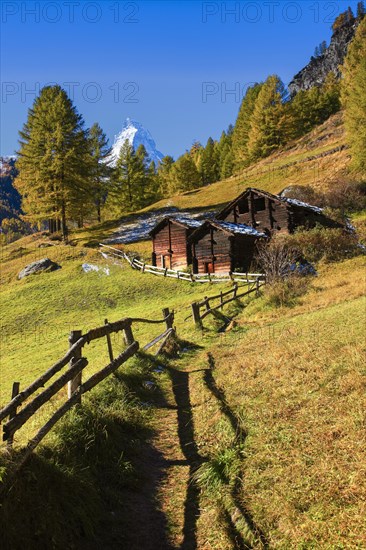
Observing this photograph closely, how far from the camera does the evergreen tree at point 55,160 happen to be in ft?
145

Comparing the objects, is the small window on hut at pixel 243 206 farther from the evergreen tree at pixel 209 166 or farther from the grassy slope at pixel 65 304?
the evergreen tree at pixel 209 166

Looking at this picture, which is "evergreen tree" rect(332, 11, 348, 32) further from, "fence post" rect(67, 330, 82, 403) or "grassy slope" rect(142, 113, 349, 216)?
"fence post" rect(67, 330, 82, 403)

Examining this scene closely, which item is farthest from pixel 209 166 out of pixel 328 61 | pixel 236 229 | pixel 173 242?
pixel 328 61

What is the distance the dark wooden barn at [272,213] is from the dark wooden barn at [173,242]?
5.54 meters

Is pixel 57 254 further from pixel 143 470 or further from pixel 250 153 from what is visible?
pixel 250 153

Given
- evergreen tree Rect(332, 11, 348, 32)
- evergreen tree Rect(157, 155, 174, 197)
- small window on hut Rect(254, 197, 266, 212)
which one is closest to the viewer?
small window on hut Rect(254, 197, 266, 212)

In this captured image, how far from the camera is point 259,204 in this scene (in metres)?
41.2

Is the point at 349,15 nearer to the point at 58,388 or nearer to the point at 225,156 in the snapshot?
the point at 225,156

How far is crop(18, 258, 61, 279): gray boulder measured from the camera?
3806 cm

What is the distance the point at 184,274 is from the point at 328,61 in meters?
129

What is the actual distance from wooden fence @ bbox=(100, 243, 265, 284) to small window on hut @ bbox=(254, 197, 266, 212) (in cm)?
1106

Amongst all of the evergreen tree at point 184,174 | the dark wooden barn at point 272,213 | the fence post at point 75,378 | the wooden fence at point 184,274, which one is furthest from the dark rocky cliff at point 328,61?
the fence post at point 75,378

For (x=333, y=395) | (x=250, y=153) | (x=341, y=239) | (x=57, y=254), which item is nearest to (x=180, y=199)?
(x=250, y=153)

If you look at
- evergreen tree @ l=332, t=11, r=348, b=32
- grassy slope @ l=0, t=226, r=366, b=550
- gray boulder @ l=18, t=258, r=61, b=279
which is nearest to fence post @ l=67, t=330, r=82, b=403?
grassy slope @ l=0, t=226, r=366, b=550
